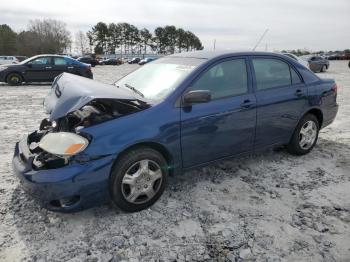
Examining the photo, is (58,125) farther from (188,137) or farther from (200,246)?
(200,246)

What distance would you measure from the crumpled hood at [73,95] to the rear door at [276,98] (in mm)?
1601

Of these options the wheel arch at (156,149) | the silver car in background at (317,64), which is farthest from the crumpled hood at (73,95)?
the silver car in background at (317,64)

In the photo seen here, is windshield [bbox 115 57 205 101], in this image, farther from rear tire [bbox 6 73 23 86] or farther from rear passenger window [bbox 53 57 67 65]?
rear tire [bbox 6 73 23 86]

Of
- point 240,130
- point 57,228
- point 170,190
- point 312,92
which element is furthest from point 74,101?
point 312,92

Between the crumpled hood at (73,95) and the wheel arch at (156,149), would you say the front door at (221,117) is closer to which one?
the wheel arch at (156,149)

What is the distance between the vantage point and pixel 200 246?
2.95 meters

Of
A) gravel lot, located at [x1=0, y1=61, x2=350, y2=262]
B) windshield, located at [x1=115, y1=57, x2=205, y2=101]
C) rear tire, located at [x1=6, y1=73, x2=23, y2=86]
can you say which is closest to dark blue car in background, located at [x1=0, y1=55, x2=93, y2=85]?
rear tire, located at [x1=6, y1=73, x2=23, y2=86]

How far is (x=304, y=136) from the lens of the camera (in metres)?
5.05

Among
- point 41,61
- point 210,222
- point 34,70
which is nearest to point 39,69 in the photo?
point 34,70

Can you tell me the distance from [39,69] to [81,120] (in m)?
12.0

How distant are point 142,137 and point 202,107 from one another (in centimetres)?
81

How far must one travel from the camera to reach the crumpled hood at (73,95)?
317cm

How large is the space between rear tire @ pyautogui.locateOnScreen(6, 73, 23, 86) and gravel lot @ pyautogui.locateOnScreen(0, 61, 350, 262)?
10688mm

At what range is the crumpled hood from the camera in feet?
10.4
